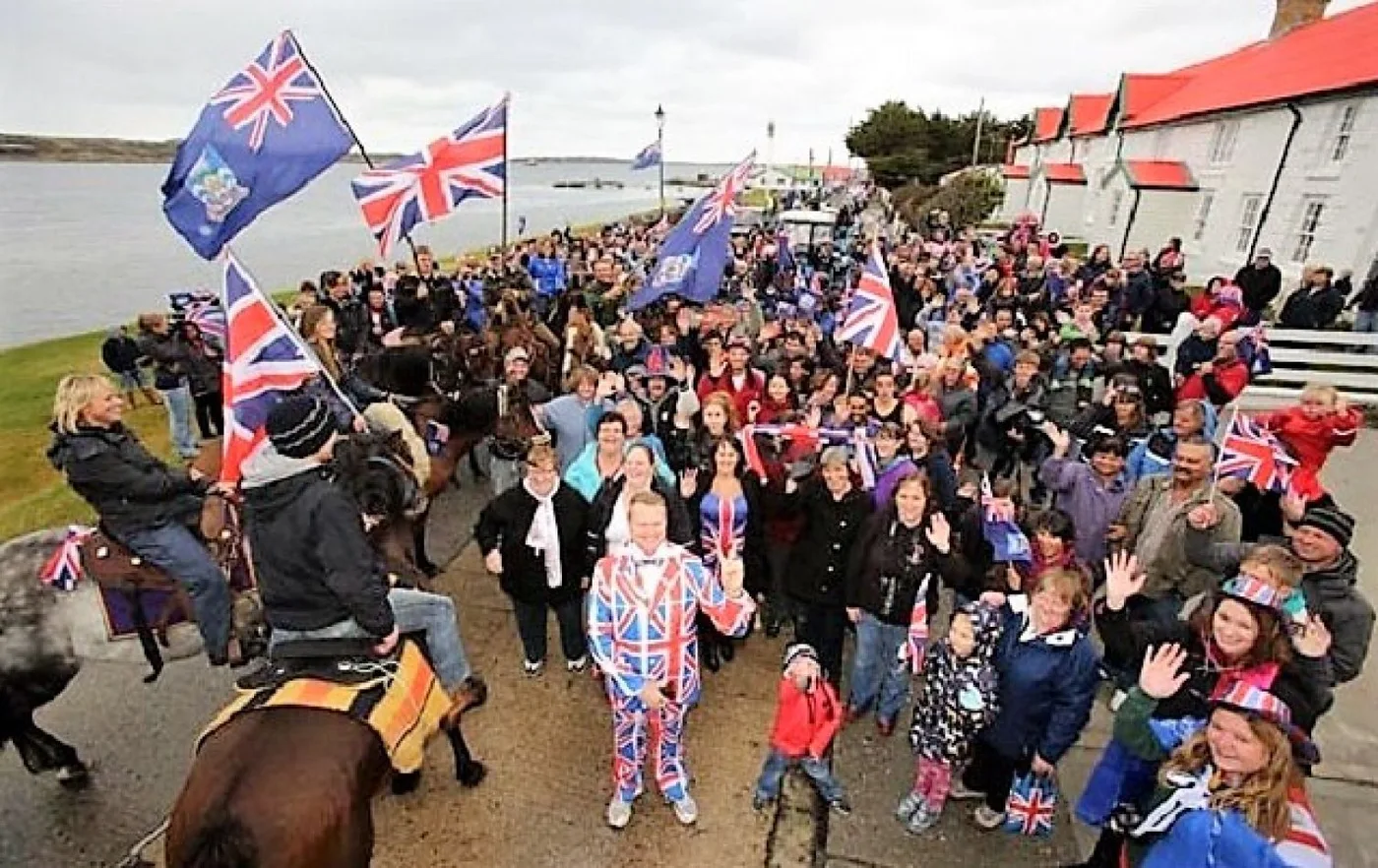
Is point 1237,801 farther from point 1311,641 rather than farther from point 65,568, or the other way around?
point 65,568

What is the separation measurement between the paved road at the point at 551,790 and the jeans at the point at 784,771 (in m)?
0.13

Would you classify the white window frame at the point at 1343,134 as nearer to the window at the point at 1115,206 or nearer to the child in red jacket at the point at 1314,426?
the window at the point at 1115,206

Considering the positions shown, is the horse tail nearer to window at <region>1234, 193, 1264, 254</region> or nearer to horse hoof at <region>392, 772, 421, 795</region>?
horse hoof at <region>392, 772, 421, 795</region>

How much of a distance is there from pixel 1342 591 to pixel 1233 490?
1556 millimetres

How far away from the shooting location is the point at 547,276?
16203 mm

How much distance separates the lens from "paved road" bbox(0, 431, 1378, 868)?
156 inches

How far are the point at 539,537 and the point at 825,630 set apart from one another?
6.26 ft

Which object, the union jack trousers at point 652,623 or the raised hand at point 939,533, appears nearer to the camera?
the union jack trousers at point 652,623

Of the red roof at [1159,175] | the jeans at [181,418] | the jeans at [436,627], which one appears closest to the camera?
the jeans at [436,627]

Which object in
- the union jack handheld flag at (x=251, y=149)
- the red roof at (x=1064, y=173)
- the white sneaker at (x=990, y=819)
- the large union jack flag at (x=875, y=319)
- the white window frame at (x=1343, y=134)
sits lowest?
the white sneaker at (x=990, y=819)

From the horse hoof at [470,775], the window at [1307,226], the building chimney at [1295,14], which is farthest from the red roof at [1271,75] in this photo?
the horse hoof at [470,775]

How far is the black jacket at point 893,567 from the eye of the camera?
4.35m

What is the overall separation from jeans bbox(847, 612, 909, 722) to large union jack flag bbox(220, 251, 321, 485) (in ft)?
12.3

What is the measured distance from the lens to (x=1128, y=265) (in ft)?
43.8
